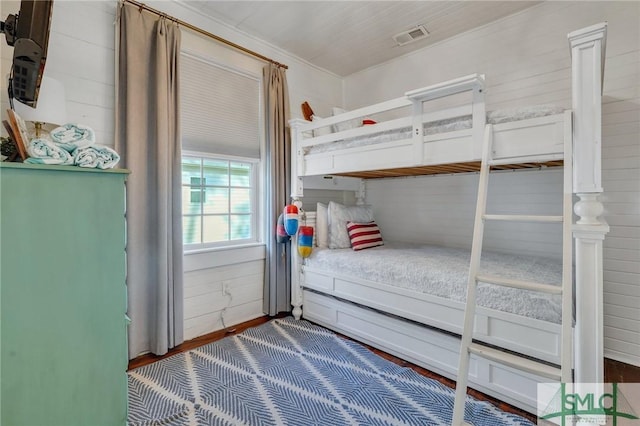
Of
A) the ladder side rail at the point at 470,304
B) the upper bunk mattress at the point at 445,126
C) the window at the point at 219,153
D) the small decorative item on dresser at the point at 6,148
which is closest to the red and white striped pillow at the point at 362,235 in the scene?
the upper bunk mattress at the point at 445,126

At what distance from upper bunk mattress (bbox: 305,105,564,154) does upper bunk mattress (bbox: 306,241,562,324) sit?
914 mm

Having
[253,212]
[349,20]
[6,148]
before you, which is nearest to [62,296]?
[6,148]

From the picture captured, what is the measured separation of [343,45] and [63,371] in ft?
10.9

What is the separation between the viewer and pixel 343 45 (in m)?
3.14

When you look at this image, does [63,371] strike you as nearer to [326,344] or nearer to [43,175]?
[43,175]

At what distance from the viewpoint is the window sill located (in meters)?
2.50

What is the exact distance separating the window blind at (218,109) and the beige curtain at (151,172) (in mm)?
182

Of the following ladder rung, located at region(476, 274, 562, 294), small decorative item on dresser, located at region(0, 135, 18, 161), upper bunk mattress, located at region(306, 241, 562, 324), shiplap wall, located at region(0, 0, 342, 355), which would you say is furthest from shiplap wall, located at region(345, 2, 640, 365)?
small decorative item on dresser, located at region(0, 135, 18, 161)

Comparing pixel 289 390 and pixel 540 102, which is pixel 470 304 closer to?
pixel 289 390

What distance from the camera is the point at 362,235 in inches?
117

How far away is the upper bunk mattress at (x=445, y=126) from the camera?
5.24 ft

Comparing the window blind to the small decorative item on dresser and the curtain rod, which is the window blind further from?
the small decorative item on dresser

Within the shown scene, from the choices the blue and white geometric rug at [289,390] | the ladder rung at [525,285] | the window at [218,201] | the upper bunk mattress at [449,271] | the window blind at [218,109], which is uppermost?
the window blind at [218,109]

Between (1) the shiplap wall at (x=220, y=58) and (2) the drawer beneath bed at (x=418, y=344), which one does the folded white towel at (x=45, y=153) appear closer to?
(1) the shiplap wall at (x=220, y=58)
